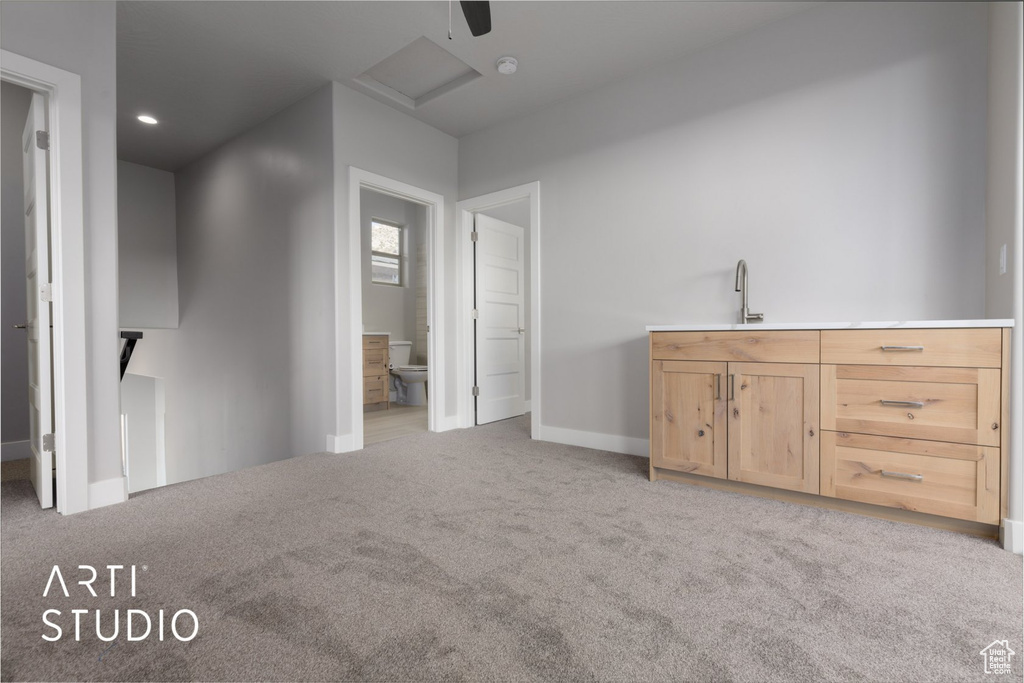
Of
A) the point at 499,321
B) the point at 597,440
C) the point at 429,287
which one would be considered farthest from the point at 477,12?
the point at 499,321

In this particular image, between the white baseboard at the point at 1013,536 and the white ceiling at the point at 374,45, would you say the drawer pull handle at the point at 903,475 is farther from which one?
the white ceiling at the point at 374,45

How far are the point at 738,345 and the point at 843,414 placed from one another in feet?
1.73

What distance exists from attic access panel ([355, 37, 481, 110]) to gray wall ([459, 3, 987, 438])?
0.71m

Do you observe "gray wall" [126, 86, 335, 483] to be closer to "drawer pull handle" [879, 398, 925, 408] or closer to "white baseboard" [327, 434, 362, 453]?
"white baseboard" [327, 434, 362, 453]

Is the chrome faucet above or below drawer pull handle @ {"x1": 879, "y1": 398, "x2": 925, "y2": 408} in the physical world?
above

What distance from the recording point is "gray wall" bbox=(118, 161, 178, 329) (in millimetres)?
5062

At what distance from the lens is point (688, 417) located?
2525 millimetres

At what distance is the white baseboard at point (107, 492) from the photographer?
2252 millimetres

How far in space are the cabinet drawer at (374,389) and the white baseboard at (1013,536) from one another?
5.53 metres

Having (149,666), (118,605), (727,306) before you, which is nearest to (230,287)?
(118,605)

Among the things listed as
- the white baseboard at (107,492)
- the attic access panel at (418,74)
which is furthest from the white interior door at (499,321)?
the white baseboard at (107,492)

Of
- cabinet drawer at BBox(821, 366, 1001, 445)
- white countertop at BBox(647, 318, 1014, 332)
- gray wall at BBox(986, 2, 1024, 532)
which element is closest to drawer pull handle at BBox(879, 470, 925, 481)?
cabinet drawer at BBox(821, 366, 1001, 445)

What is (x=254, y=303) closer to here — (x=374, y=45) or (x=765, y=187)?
(x=374, y=45)

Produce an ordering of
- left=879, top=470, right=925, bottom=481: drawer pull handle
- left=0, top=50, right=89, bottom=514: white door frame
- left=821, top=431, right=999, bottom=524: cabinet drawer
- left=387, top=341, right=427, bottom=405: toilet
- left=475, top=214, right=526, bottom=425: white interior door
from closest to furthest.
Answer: left=821, top=431, right=999, bottom=524: cabinet drawer < left=879, top=470, right=925, bottom=481: drawer pull handle < left=0, top=50, right=89, bottom=514: white door frame < left=475, top=214, right=526, bottom=425: white interior door < left=387, top=341, right=427, bottom=405: toilet
